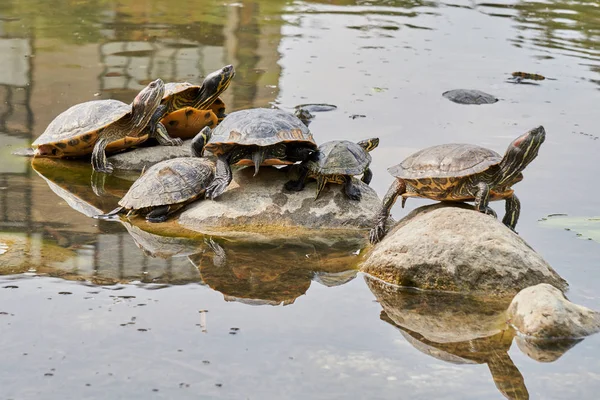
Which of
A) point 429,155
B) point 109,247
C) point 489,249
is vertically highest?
point 429,155

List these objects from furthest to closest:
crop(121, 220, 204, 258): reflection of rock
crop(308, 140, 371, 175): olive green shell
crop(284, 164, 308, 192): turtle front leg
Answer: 1. crop(284, 164, 308, 192): turtle front leg
2. crop(308, 140, 371, 175): olive green shell
3. crop(121, 220, 204, 258): reflection of rock

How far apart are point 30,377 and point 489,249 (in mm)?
2839

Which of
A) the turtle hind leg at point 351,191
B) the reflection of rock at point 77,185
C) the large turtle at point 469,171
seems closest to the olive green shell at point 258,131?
the turtle hind leg at point 351,191

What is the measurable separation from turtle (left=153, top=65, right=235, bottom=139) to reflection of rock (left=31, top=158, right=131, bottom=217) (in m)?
1.00

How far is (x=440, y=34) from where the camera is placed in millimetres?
15078

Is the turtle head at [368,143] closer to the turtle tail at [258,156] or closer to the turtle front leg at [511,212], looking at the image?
the turtle tail at [258,156]

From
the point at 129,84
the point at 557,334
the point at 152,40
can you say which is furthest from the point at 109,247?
the point at 152,40

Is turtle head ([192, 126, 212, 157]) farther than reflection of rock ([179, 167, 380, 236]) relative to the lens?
Yes

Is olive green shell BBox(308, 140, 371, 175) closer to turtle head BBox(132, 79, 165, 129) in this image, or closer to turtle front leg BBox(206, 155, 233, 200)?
turtle front leg BBox(206, 155, 233, 200)

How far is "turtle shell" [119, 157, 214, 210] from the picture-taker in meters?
6.47

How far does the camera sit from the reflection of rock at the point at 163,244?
5864mm

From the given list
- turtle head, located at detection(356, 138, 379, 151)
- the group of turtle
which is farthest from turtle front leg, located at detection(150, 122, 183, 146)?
turtle head, located at detection(356, 138, 379, 151)

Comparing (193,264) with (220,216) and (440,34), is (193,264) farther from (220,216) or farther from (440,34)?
(440,34)

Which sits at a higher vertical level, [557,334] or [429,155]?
[429,155]
